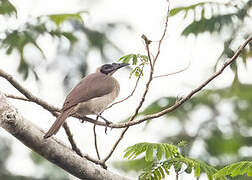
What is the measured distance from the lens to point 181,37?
19.8ft

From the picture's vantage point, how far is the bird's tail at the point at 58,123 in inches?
130

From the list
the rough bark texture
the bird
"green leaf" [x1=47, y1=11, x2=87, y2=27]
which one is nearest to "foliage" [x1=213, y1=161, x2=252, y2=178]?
the rough bark texture

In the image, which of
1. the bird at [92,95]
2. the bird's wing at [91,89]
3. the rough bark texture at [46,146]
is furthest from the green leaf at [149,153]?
the bird's wing at [91,89]

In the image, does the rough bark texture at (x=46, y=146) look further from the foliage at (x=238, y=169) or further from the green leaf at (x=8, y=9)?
the green leaf at (x=8, y=9)

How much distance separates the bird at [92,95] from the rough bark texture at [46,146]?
0.86 metres

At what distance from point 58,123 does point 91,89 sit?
1348 mm

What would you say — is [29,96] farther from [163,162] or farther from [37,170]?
[37,170]

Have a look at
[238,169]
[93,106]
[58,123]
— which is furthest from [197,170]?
[93,106]

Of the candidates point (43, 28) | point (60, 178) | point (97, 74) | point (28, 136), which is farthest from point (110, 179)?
point (60, 178)

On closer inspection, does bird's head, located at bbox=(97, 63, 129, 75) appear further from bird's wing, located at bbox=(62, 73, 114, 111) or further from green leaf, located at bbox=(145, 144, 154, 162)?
green leaf, located at bbox=(145, 144, 154, 162)

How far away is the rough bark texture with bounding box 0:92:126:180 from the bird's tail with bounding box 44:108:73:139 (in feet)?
0.13

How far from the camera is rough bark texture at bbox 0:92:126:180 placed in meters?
3.15

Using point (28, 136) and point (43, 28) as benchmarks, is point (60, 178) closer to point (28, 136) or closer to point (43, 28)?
point (43, 28)

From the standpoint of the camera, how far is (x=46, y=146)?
3273mm
